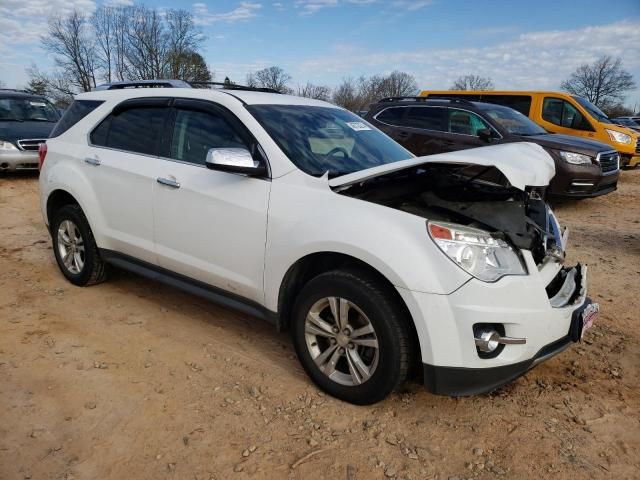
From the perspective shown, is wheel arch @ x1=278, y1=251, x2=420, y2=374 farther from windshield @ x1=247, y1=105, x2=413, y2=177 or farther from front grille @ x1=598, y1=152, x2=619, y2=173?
front grille @ x1=598, y1=152, x2=619, y2=173

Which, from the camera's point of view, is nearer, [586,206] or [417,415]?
[417,415]

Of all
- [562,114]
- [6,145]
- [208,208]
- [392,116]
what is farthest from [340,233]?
[562,114]

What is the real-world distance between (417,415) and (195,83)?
3437 mm

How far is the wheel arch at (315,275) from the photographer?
2.52 metres

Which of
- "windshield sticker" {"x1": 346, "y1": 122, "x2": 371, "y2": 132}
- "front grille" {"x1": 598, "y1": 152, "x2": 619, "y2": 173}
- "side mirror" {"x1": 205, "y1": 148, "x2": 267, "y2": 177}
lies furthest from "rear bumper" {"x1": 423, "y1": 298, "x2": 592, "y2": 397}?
"front grille" {"x1": 598, "y1": 152, "x2": 619, "y2": 173}

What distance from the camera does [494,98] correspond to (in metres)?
11.6

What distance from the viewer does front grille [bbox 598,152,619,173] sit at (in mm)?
8102

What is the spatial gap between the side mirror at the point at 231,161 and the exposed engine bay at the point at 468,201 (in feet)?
1.97

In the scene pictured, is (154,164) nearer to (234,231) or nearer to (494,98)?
(234,231)

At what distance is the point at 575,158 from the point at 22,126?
417 inches

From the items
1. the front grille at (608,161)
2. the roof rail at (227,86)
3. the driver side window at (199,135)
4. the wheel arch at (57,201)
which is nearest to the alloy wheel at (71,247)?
the wheel arch at (57,201)

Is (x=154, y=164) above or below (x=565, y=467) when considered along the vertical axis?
above

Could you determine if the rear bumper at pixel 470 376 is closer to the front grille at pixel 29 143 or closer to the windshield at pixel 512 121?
the windshield at pixel 512 121

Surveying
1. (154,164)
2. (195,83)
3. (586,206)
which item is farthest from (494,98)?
(154,164)
